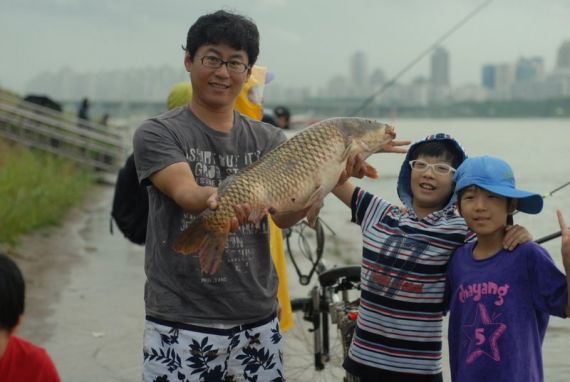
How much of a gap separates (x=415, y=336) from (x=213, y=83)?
3.95 ft

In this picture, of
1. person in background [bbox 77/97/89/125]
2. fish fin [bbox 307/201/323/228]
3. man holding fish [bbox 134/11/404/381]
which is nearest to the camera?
man holding fish [bbox 134/11/404/381]

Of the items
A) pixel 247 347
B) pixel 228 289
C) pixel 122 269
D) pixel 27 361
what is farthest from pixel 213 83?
pixel 122 269

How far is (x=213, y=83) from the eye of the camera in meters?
3.01

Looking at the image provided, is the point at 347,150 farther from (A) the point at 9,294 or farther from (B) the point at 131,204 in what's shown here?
(B) the point at 131,204

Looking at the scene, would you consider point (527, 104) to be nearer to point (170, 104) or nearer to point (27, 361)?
point (170, 104)

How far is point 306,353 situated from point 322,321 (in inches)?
36.8

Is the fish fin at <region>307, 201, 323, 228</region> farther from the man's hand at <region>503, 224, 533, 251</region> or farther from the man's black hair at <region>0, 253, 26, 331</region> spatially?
the man's black hair at <region>0, 253, 26, 331</region>

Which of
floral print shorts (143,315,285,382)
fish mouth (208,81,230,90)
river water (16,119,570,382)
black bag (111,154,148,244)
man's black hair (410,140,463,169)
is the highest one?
fish mouth (208,81,230,90)

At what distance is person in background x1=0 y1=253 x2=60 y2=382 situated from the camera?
2.45 metres

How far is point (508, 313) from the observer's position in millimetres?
3006

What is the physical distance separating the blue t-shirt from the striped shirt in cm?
26

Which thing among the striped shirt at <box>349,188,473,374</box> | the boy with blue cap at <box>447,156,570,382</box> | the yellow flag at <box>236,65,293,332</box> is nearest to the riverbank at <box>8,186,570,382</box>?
the yellow flag at <box>236,65,293,332</box>

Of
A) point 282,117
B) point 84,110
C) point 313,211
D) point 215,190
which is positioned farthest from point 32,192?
point 84,110

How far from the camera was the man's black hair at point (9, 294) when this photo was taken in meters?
2.45
